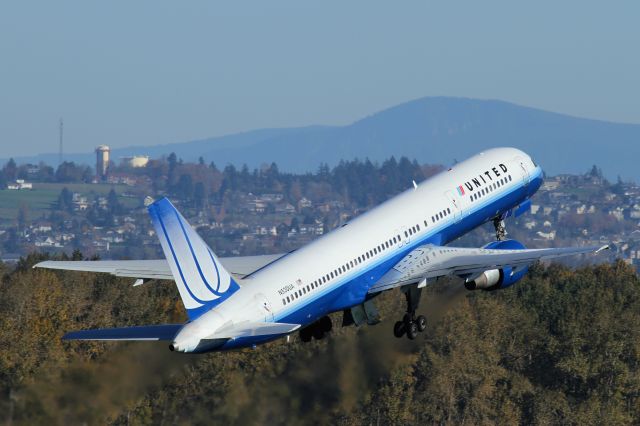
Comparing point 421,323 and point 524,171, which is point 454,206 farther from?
point 524,171

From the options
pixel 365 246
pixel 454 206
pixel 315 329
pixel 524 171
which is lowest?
pixel 315 329

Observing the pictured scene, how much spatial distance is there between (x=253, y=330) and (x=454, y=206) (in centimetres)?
1850

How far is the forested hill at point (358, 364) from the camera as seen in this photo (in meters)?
58.7

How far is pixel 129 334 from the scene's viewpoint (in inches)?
2120

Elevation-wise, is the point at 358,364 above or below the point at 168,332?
below

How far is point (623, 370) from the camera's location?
118562 mm

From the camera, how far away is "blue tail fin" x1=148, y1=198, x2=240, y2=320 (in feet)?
176

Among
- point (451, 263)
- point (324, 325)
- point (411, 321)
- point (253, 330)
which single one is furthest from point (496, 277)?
point (253, 330)

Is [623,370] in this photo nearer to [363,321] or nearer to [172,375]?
[363,321]

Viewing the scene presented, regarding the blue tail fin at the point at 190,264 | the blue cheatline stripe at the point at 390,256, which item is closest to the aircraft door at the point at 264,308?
the blue cheatline stripe at the point at 390,256

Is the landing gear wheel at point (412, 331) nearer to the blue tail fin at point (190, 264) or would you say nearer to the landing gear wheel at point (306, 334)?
the landing gear wheel at point (306, 334)

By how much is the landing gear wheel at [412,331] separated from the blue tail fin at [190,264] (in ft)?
39.4

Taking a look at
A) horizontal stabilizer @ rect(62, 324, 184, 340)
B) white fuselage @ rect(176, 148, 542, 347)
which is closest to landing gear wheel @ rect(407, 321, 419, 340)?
white fuselage @ rect(176, 148, 542, 347)

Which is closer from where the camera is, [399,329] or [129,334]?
[129,334]
